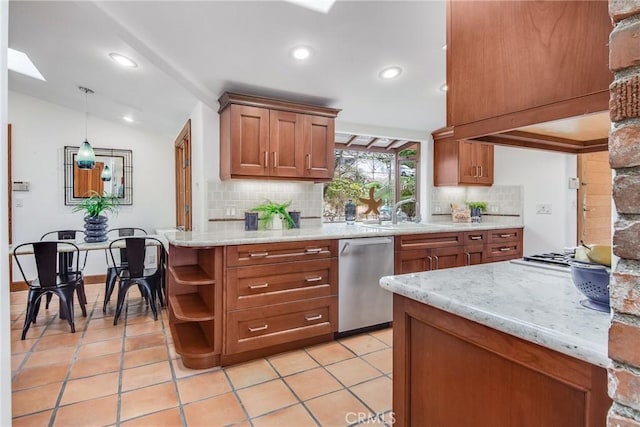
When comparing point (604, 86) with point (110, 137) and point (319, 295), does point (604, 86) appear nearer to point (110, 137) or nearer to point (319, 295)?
point (319, 295)

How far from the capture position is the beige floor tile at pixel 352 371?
225 cm

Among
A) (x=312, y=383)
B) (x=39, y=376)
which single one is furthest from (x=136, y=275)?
(x=312, y=383)

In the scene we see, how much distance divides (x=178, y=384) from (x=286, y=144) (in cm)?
208

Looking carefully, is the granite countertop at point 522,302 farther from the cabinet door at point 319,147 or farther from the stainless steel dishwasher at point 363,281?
the cabinet door at point 319,147

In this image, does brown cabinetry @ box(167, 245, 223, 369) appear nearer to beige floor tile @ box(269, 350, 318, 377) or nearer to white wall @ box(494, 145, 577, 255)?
beige floor tile @ box(269, 350, 318, 377)

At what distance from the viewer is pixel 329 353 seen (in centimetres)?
264

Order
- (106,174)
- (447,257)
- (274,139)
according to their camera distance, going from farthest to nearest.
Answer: (106,174)
(447,257)
(274,139)

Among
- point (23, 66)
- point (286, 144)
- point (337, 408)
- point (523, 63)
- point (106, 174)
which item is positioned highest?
point (23, 66)

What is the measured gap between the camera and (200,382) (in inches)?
87.5

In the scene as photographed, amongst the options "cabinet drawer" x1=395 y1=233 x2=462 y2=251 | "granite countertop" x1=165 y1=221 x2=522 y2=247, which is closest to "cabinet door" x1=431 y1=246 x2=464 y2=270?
"cabinet drawer" x1=395 y1=233 x2=462 y2=251

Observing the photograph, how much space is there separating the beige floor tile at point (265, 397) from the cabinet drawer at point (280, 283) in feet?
1.83

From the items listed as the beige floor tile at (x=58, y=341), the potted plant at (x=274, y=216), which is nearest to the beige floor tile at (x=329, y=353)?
the potted plant at (x=274, y=216)

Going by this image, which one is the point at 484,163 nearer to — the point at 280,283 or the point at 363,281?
the point at 363,281

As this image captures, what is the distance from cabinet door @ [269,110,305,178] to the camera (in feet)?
10.1
